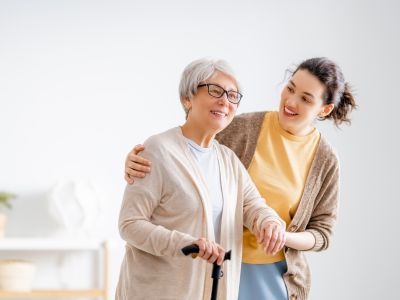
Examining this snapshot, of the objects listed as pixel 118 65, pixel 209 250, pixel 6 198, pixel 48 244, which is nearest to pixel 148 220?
pixel 209 250

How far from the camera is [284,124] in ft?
6.83

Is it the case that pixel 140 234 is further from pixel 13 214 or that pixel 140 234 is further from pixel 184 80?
pixel 13 214

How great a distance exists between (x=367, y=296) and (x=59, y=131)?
77.9 inches

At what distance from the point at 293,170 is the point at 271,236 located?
415 mm

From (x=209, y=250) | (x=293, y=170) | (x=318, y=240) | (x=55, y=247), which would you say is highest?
(x=293, y=170)

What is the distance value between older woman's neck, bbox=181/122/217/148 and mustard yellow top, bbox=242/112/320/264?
29 cm

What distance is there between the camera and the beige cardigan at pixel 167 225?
5.30 ft

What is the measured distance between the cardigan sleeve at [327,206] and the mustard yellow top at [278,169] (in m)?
0.08

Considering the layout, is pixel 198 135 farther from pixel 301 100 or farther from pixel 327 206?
pixel 327 206

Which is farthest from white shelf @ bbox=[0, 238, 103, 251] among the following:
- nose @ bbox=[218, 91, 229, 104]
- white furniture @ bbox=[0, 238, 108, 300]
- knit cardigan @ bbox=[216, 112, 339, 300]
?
nose @ bbox=[218, 91, 229, 104]

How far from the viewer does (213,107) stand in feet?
5.66

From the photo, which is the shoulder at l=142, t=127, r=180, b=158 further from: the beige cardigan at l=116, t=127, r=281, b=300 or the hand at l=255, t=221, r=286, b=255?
the hand at l=255, t=221, r=286, b=255

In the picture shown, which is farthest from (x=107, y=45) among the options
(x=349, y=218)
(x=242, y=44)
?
(x=349, y=218)

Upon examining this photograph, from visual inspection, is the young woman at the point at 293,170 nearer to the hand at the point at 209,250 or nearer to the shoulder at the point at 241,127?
the shoulder at the point at 241,127
